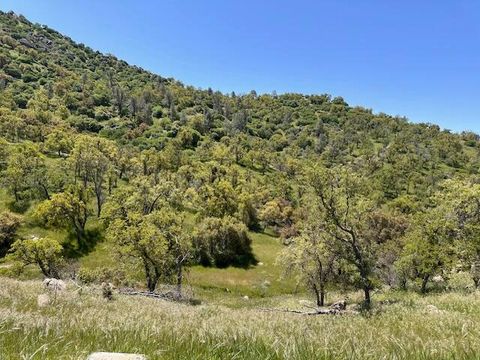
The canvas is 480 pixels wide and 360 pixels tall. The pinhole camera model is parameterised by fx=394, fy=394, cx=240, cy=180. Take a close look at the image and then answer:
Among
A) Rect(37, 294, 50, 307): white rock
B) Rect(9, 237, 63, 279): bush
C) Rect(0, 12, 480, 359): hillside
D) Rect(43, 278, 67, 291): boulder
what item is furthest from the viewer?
Rect(9, 237, 63, 279): bush

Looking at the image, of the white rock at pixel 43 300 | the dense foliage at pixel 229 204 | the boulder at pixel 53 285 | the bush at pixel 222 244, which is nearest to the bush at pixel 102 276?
the dense foliage at pixel 229 204

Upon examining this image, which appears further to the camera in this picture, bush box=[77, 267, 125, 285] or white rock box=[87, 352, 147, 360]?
bush box=[77, 267, 125, 285]

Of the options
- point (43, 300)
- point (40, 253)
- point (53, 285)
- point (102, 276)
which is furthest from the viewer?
point (40, 253)

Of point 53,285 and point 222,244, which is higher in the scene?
point 53,285

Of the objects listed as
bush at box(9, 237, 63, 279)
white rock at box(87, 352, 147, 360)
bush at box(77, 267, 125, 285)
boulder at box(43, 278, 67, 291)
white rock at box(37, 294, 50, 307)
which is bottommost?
bush at box(77, 267, 125, 285)

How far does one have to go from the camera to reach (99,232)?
257ft

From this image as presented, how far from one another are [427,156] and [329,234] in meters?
189

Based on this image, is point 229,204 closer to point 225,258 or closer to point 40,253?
point 225,258

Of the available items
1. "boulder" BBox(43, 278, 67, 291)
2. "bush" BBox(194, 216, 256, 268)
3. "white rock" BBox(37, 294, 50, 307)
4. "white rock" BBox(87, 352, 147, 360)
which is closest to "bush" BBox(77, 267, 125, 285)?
"bush" BBox(194, 216, 256, 268)

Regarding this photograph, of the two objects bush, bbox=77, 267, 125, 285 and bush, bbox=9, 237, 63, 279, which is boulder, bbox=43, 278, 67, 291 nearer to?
bush, bbox=77, 267, 125, 285

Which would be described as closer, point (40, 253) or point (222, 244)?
point (40, 253)

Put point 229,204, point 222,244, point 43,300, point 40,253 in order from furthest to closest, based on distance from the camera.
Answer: point 229,204, point 222,244, point 40,253, point 43,300

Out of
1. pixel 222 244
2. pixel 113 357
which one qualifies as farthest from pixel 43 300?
pixel 222 244

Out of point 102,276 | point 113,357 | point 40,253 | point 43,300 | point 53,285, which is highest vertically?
point 113,357
